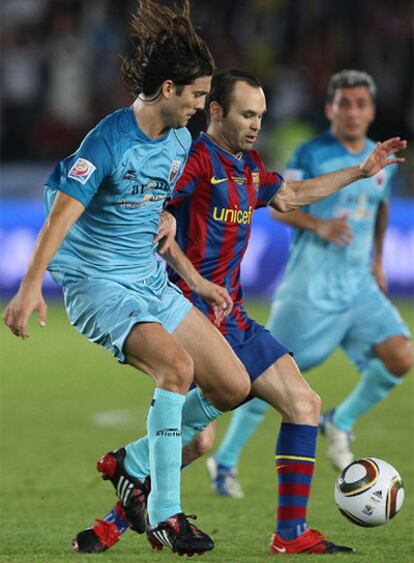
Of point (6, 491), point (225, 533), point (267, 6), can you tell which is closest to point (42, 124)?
point (267, 6)

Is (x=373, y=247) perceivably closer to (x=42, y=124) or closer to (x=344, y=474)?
(x=344, y=474)

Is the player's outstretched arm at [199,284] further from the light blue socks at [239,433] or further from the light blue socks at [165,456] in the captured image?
the light blue socks at [239,433]

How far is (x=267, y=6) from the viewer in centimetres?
1972

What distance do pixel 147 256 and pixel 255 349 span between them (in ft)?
2.05

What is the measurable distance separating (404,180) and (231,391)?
454 inches

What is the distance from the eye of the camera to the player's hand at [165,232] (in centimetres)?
574

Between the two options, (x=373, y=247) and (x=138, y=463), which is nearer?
(x=138, y=463)

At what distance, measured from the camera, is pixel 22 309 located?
194 inches

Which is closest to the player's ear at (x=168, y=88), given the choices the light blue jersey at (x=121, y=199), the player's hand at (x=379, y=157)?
the light blue jersey at (x=121, y=199)

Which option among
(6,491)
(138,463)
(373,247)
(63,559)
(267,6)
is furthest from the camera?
(267,6)

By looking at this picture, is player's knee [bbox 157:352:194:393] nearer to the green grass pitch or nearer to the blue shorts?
the blue shorts

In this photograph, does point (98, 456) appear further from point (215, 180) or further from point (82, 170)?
point (82, 170)

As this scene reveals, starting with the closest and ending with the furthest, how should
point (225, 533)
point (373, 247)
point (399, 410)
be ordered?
point (225, 533) → point (373, 247) → point (399, 410)

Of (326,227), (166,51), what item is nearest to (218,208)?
(166,51)
